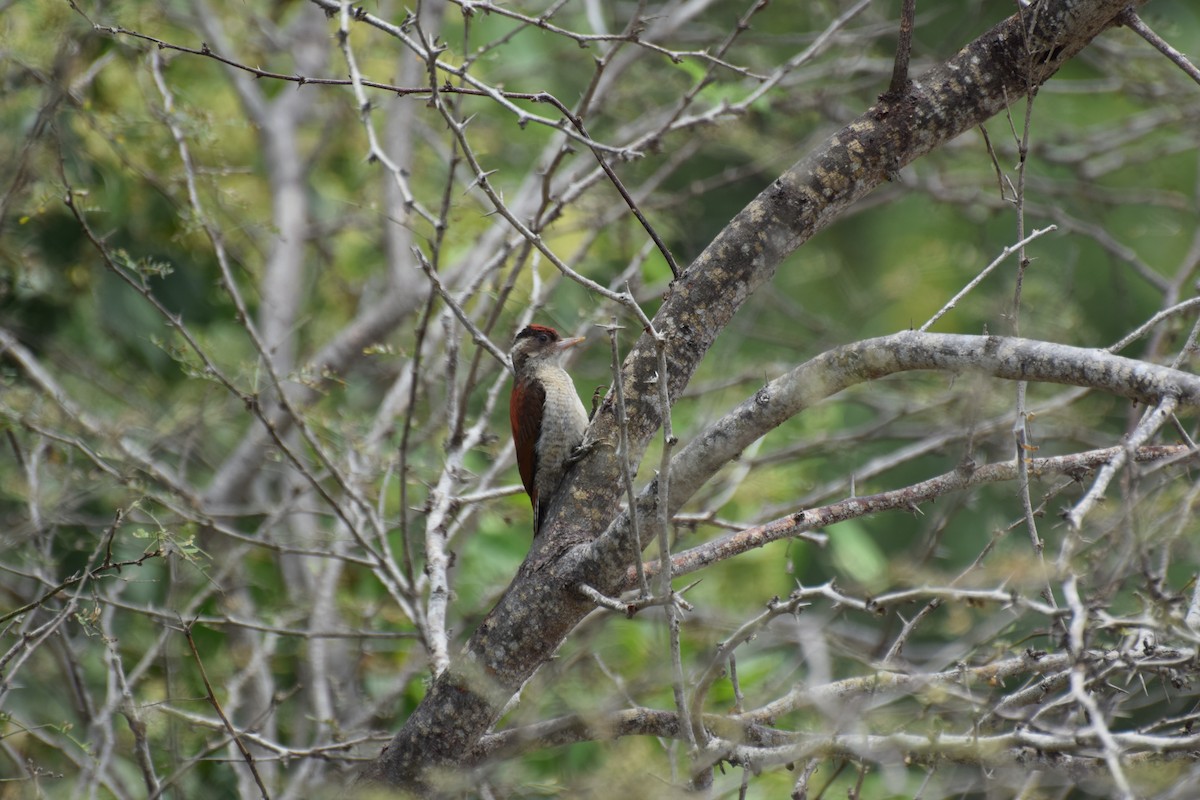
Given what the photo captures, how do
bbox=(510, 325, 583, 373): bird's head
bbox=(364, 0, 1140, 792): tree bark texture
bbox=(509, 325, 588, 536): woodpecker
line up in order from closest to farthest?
bbox=(364, 0, 1140, 792): tree bark texture → bbox=(509, 325, 588, 536): woodpecker → bbox=(510, 325, 583, 373): bird's head

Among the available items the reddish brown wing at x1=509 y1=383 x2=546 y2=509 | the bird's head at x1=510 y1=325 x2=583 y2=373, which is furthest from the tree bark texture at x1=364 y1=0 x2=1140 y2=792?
the bird's head at x1=510 y1=325 x2=583 y2=373

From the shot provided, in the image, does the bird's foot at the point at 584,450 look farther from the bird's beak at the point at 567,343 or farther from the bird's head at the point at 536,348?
the bird's head at the point at 536,348

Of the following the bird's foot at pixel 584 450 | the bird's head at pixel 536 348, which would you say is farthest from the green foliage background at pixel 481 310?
the bird's foot at pixel 584 450

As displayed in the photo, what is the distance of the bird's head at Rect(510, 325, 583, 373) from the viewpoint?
5.47 meters

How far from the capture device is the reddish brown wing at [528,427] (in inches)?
196

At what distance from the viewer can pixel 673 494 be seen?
2.88 metres

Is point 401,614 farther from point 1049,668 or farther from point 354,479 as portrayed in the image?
point 1049,668

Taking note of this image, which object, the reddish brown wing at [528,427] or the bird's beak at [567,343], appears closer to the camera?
the reddish brown wing at [528,427]

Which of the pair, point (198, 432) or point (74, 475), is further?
point (198, 432)

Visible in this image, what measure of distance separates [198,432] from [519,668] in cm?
395

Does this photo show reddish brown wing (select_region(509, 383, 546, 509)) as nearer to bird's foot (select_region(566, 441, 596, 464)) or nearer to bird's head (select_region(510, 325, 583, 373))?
bird's head (select_region(510, 325, 583, 373))

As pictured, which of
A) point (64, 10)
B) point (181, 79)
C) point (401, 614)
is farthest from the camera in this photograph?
point (181, 79)

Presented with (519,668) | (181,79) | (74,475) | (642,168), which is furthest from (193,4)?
(519,668)

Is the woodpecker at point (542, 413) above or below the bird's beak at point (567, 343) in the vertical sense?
below
